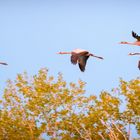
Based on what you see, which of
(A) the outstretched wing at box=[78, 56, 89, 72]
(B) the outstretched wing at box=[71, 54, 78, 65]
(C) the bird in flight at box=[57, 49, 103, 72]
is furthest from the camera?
(A) the outstretched wing at box=[78, 56, 89, 72]

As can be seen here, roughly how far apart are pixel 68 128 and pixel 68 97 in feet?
10.6

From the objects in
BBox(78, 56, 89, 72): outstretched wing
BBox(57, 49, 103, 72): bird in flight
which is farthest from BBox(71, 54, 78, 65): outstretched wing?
BBox(78, 56, 89, 72): outstretched wing

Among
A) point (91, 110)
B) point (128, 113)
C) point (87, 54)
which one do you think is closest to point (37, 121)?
point (91, 110)

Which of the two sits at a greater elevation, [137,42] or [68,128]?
[137,42]

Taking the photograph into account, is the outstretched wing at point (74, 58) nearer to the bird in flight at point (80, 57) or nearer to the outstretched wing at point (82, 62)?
the bird in flight at point (80, 57)

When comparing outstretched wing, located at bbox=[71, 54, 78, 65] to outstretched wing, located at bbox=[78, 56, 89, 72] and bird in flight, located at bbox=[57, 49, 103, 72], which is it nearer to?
bird in flight, located at bbox=[57, 49, 103, 72]

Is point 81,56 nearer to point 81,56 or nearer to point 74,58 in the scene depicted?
point 81,56

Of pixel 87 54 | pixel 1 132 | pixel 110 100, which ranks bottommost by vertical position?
pixel 1 132

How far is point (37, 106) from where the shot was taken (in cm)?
4350

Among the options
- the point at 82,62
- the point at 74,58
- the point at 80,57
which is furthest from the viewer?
the point at 82,62

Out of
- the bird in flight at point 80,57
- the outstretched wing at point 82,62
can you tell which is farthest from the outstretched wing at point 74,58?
the outstretched wing at point 82,62

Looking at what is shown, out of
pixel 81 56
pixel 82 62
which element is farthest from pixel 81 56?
pixel 82 62

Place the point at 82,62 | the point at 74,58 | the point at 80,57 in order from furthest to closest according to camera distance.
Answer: the point at 82,62, the point at 80,57, the point at 74,58

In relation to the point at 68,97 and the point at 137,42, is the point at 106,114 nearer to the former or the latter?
the point at 68,97
